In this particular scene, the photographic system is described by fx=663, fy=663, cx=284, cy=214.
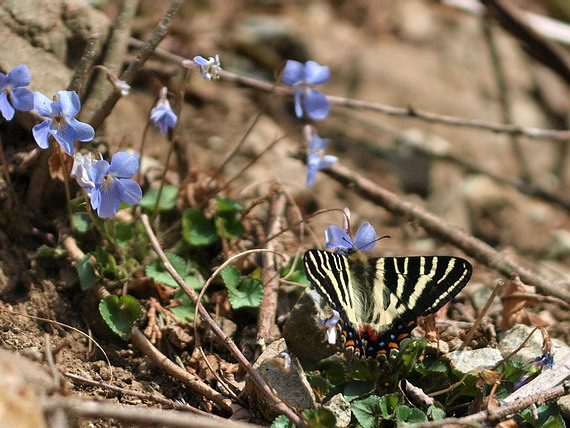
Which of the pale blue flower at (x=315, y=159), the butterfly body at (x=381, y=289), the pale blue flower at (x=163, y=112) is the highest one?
the pale blue flower at (x=163, y=112)

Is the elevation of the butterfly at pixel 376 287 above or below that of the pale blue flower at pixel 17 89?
below

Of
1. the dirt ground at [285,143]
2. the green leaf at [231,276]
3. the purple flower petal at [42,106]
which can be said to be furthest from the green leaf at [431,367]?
the purple flower petal at [42,106]

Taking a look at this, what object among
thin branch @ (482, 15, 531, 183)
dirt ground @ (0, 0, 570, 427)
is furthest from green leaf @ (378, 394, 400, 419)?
thin branch @ (482, 15, 531, 183)

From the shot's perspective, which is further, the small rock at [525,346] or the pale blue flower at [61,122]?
the small rock at [525,346]

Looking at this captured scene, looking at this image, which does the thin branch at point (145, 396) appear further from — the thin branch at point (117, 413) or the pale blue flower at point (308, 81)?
the pale blue flower at point (308, 81)

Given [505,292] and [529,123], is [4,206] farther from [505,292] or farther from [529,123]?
[529,123]

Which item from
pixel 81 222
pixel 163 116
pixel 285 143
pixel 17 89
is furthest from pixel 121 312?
pixel 285 143

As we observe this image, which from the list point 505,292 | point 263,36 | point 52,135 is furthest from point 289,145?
point 52,135
